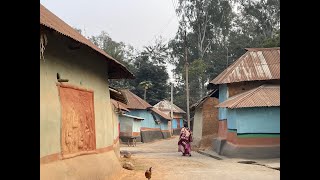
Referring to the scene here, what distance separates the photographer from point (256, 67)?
22.5 meters

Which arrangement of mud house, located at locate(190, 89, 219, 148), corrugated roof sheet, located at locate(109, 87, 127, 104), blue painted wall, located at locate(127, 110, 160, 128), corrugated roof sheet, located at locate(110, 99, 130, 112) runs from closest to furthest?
corrugated roof sheet, located at locate(109, 87, 127, 104)
corrugated roof sheet, located at locate(110, 99, 130, 112)
mud house, located at locate(190, 89, 219, 148)
blue painted wall, located at locate(127, 110, 160, 128)

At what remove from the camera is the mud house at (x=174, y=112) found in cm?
5541

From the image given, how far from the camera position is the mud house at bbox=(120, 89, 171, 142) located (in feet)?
132

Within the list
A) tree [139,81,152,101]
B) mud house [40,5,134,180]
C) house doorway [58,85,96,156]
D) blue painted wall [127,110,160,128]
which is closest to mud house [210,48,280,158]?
mud house [40,5,134,180]

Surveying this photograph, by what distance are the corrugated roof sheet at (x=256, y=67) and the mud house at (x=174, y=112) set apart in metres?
31.3

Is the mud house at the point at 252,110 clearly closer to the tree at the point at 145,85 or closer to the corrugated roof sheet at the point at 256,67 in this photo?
the corrugated roof sheet at the point at 256,67

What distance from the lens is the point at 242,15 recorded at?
5319 centimetres

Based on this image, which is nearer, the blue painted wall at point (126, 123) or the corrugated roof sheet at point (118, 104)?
the corrugated roof sheet at point (118, 104)

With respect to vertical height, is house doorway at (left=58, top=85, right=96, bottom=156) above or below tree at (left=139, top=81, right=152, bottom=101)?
below

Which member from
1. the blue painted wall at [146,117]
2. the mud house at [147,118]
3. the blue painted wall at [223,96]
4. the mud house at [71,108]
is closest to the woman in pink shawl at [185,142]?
the blue painted wall at [223,96]

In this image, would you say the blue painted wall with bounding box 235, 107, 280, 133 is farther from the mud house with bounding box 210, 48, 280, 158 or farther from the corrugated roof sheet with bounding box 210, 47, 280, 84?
the corrugated roof sheet with bounding box 210, 47, 280, 84
